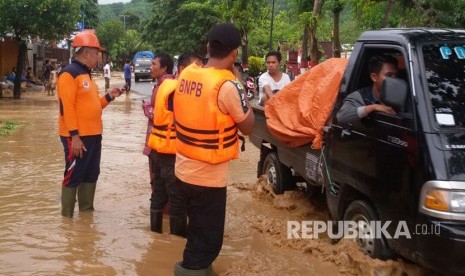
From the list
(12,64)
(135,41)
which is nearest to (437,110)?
(12,64)

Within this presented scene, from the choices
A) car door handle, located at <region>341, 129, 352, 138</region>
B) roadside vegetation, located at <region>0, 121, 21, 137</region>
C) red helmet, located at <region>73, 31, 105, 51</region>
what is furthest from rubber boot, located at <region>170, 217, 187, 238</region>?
roadside vegetation, located at <region>0, 121, 21, 137</region>

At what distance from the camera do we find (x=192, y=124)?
371 centimetres

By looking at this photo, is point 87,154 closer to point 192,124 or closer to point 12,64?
point 192,124

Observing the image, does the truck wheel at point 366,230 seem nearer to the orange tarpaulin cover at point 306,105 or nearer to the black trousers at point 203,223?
the orange tarpaulin cover at point 306,105

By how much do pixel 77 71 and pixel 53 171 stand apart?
3396mm

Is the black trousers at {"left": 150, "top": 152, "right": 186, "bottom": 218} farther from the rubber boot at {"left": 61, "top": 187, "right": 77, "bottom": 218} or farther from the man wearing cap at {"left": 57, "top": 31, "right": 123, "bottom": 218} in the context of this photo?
the rubber boot at {"left": 61, "top": 187, "right": 77, "bottom": 218}

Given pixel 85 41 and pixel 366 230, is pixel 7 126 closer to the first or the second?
pixel 85 41

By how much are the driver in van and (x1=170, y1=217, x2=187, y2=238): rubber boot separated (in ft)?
6.08

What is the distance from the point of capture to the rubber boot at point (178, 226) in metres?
5.44

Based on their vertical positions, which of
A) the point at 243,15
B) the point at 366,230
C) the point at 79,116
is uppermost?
the point at 243,15

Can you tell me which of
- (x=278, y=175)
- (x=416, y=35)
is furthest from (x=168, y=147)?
(x=416, y=35)

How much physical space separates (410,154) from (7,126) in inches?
486

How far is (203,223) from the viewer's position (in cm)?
380

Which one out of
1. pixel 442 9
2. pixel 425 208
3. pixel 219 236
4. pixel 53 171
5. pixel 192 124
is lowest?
pixel 53 171
